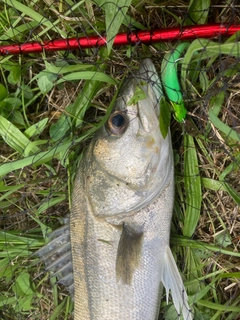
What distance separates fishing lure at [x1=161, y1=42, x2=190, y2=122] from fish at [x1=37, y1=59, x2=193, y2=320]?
49 mm

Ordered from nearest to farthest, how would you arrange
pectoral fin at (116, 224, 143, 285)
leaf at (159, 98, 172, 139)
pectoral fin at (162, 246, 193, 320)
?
leaf at (159, 98, 172, 139), pectoral fin at (116, 224, 143, 285), pectoral fin at (162, 246, 193, 320)

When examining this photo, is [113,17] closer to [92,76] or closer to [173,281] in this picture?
[92,76]

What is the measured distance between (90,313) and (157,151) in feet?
3.47

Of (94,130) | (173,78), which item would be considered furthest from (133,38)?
(94,130)

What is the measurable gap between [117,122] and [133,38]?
1.56 feet

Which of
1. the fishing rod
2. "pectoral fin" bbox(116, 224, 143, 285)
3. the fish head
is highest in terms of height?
the fishing rod

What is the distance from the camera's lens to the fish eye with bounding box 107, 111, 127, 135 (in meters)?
2.11

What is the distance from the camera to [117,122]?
212cm

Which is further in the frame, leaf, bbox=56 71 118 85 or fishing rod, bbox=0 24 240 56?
leaf, bbox=56 71 118 85

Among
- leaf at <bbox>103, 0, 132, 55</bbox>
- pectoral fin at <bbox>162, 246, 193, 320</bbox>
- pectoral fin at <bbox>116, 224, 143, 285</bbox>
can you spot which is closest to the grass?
leaf at <bbox>103, 0, 132, 55</bbox>

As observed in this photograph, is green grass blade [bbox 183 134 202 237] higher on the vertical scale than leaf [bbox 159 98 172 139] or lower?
lower

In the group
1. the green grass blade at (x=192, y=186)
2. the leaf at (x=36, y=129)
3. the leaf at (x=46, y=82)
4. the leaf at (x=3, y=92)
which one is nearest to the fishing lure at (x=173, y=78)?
the green grass blade at (x=192, y=186)

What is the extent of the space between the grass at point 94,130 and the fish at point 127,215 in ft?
0.57

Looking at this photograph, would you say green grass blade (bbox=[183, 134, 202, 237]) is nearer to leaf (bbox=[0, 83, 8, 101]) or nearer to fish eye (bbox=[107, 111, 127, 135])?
fish eye (bbox=[107, 111, 127, 135])
